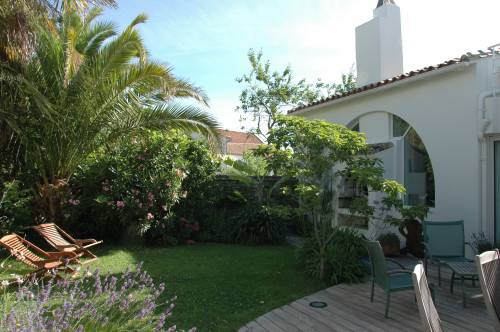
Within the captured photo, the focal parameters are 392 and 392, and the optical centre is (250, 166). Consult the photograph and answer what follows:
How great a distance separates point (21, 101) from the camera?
9.33 metres

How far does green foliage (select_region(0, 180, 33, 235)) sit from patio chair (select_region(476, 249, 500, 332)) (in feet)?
31.6

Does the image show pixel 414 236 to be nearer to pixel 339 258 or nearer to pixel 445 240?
pixel 445 240

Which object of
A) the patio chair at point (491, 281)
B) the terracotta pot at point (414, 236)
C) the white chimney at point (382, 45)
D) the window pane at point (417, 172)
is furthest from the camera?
the white chimney at point (382, 45)

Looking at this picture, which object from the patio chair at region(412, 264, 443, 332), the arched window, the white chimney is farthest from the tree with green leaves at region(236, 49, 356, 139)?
the patio chair at region(412, 264, 443, 332)

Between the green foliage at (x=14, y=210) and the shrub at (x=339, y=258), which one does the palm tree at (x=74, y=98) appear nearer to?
the green foliage at (x=14, y=210)

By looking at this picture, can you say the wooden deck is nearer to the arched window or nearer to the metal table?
the metal table

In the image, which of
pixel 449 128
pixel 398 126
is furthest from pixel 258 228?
pixel 449 128

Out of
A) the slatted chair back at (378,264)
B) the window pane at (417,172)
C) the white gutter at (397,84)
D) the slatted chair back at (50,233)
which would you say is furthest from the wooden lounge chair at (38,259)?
the white gutter at (397,84)

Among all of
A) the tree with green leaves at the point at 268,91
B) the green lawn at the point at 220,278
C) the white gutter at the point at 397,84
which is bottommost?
the green lawn at the point at 220,278

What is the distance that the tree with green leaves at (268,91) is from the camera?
28.5 metres

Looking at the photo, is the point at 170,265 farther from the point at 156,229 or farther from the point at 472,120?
the point at 472,120

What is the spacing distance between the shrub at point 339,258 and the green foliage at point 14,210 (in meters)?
6.86

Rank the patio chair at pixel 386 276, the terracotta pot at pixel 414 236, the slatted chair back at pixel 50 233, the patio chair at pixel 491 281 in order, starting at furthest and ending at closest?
1. the terracotta pot at pixel 414 236
2. the slatted chair back at pixel 50 233
3. the patio chair at pixel 386 276
4. the patio chair at pixel 491 281

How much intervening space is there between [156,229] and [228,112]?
71.8 ft
